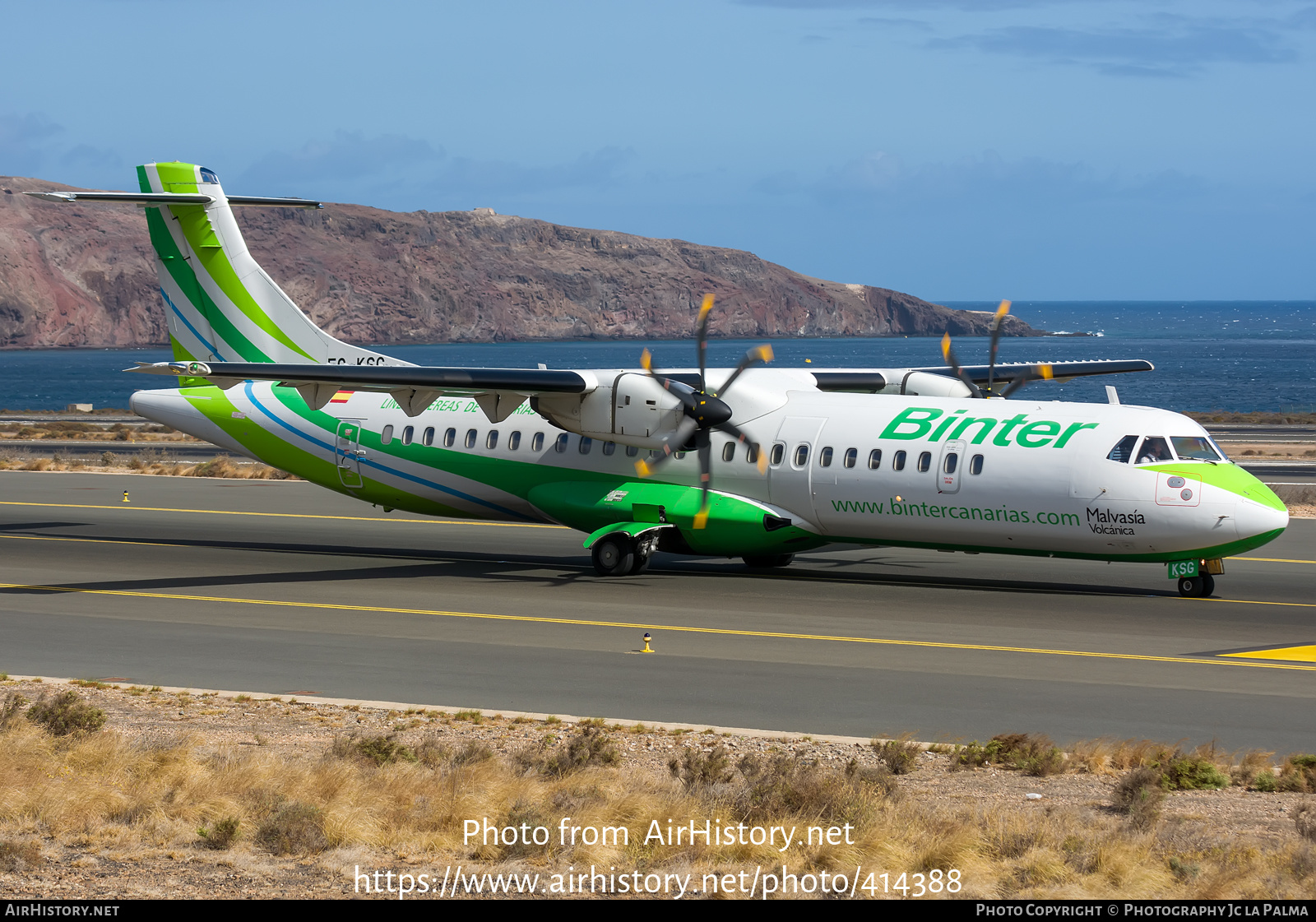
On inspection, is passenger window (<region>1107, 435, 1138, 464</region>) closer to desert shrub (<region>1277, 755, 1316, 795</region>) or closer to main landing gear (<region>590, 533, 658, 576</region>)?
main landing gear (<region>590, 533, 658, 576</region>)

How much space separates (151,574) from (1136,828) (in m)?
19.0

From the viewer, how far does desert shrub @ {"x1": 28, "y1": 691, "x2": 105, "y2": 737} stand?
13219mm

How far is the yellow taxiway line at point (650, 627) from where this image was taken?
17.2m

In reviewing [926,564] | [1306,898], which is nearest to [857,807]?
[1306,898]

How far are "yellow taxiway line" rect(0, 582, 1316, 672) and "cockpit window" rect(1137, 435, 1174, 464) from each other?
176 inches

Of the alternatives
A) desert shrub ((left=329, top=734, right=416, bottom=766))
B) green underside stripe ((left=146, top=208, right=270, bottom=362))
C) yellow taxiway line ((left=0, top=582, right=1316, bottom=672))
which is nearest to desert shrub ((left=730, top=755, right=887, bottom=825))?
desert shrub ((left=329, top=734, right=416, bottom=766))

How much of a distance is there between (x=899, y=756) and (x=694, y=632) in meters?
7.16

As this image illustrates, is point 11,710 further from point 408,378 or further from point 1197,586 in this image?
point 1197,586

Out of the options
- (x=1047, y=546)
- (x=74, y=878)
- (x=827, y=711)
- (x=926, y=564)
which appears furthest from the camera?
(x=926, y=564)

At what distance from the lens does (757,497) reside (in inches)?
939

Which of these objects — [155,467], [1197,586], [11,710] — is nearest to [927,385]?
[1197,586]

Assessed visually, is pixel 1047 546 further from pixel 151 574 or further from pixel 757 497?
pixel 151 574

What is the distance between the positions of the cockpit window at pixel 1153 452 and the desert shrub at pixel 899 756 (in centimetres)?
1011

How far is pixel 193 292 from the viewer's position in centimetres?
2914
